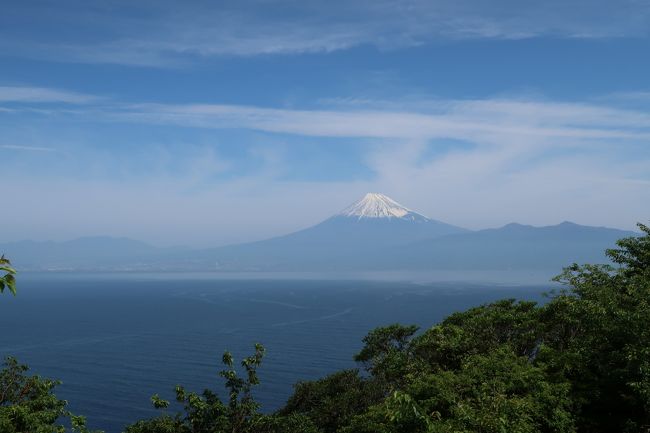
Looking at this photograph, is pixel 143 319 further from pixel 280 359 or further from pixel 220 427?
pixel 220 427

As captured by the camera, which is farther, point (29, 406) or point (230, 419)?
point (230, 419)

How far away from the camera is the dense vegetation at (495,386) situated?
55.9 ft

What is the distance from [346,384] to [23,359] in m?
98.1

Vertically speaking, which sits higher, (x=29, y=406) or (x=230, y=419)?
(x=29, y=406)

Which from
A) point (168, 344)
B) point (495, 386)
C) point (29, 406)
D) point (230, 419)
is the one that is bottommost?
point (168, 344)

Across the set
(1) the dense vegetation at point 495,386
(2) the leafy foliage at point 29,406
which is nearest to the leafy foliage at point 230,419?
(1) the dense vegetation at point 495,386

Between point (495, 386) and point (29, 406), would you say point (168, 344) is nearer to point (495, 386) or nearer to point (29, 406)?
point (29, 406)

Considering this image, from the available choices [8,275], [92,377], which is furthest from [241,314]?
[8,275]

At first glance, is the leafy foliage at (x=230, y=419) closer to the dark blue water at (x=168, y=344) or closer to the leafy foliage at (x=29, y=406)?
the leafy foliage at (x=29, y=406)

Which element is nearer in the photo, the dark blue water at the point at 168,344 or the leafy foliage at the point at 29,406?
the leafy foliage at the point at 29,406

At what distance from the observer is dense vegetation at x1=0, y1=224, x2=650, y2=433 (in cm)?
1705

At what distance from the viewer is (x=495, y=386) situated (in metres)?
19.0

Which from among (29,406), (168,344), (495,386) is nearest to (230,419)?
(29,406)

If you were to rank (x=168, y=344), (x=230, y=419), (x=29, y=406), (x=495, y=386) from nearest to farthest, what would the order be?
(x=495, y=386) → (x=29, y=406) → (x=230, y=419) → (x=168, y=344)
